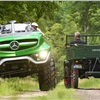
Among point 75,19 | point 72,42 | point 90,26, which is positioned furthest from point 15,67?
point 75,19

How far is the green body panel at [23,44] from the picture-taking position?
9.84 m

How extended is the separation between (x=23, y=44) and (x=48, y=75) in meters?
0.98

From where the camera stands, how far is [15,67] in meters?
10.0

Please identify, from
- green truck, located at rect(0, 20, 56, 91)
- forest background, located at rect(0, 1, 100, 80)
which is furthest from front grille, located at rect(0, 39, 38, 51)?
forest background, located at rect(0, 1, 100, 80)

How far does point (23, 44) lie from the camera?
9938mm

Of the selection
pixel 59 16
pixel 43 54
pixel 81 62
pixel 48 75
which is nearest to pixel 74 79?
pixel 81 62

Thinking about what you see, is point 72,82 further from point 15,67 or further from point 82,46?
point 15,67

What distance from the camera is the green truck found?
9.85 meters

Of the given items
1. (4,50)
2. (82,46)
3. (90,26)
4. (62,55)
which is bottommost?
(62,55)

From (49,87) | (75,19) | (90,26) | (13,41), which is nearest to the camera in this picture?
(13,41)

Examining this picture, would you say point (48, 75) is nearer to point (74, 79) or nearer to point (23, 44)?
point (23, 44)

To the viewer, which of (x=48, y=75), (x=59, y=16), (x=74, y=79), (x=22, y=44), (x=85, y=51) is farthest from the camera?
(x=59, y=16)

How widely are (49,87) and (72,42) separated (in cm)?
510

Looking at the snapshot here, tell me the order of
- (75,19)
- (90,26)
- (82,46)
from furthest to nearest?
(75,19) < (90,26) < (82,46)
